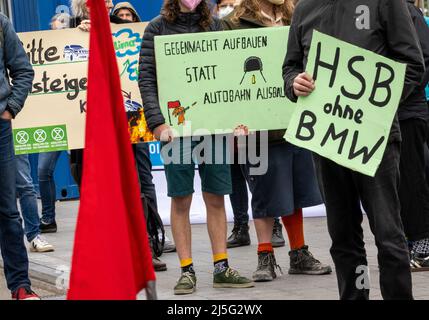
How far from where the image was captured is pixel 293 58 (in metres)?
5.46

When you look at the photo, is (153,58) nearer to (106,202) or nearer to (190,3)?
(190,3)

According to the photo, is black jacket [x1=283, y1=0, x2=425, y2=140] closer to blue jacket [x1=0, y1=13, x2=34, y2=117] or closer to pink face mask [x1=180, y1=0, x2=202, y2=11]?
pink face mask [x1=180, y1=0, x2=202, y2=11]

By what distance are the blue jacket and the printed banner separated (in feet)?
5.80

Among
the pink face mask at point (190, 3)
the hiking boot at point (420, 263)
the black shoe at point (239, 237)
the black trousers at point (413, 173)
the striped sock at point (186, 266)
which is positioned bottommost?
the black shoe at point (239, 237)

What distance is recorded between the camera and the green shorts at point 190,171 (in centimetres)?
686

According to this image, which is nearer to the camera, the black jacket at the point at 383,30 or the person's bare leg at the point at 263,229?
the black jacket at the point at 383,30

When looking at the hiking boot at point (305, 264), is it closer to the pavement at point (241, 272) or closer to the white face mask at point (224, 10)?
the pavement at point (241, 272)

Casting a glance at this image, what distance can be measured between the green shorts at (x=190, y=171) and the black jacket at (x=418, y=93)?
1231 millimetres

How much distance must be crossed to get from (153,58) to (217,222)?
119 centimetres

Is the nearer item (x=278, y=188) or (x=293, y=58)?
(x=293, y=58)

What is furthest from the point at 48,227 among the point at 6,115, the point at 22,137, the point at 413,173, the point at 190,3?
the point at 413,173

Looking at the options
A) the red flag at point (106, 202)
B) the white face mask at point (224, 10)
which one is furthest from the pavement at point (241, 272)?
the red flag at point (106, 202)
